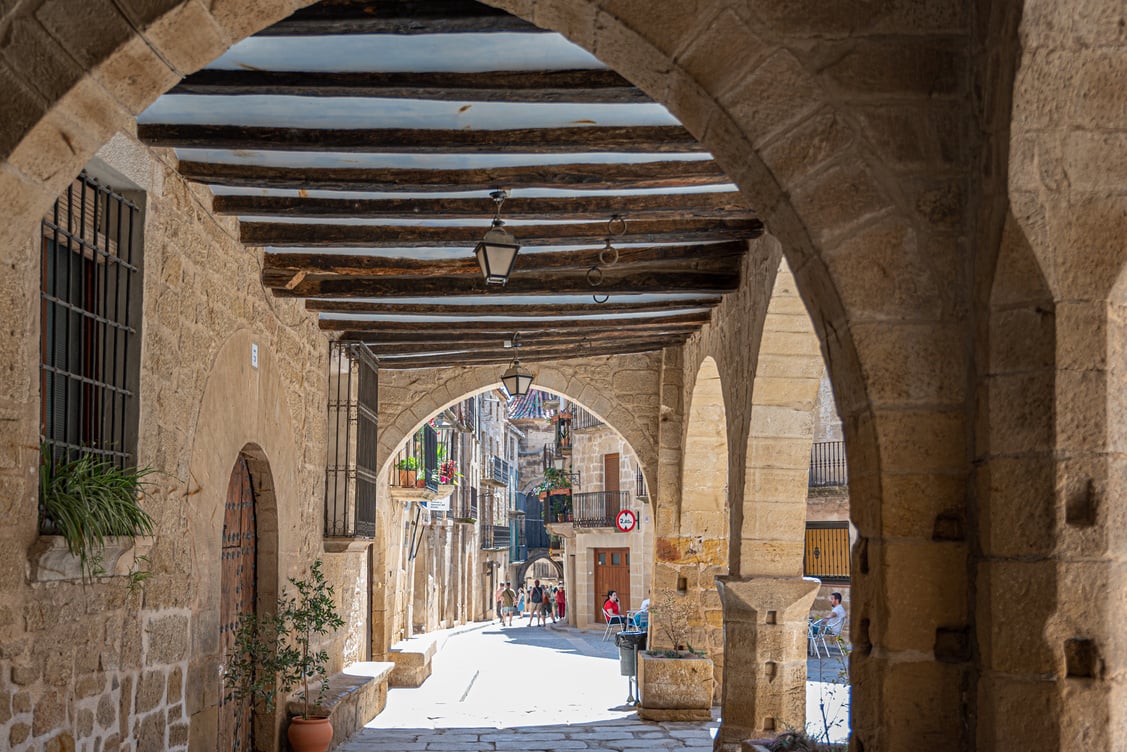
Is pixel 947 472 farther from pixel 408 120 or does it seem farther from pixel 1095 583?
pixel 408 120

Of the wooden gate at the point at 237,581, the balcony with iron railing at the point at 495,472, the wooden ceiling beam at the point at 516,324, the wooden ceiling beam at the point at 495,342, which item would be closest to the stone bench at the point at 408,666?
the wooden ceiling beam at the point at 495,342

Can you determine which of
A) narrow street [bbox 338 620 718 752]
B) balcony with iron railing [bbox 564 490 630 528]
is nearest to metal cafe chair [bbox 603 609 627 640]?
balcony with iron railing [bbox 564 490 630 528]

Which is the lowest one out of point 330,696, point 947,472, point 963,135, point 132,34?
point 330,696

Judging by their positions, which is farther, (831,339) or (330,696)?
(330,696)

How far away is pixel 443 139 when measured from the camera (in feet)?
15.9

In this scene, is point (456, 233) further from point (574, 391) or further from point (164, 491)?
point (574, 391)

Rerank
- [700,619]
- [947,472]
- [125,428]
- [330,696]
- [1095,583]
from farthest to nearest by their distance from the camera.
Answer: [700,619]
[330,696]
[125,428]
[947,472]
[1095,583]

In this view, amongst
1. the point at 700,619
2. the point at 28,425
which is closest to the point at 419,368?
the point at 700,619

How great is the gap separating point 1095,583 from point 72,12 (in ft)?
8.08

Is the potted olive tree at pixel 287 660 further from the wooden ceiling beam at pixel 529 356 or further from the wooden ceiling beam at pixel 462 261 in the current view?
the wooden ceiling beam at pixel 529 356

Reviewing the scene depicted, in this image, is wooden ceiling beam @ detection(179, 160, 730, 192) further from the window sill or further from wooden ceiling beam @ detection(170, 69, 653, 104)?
the window sill

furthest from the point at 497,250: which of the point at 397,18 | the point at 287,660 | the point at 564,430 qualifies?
the point at 564,430

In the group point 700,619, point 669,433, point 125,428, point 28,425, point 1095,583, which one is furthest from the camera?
point 669,433

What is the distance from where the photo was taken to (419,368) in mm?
12008
